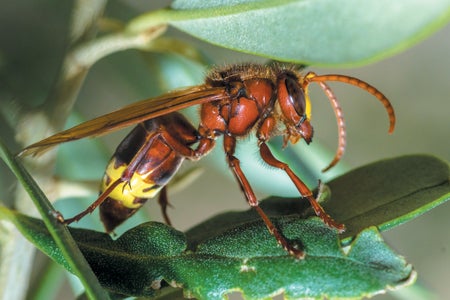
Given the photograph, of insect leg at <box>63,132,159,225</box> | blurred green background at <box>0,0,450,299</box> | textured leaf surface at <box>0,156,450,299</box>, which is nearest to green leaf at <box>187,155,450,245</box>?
textured leaf surface at <box>0,156,450,299</box>

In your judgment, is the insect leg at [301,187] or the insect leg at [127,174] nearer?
the insect leg at [301,187]

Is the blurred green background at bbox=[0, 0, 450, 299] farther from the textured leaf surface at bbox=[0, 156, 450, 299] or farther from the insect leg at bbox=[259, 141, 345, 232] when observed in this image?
the textured leaf surface at bbox=[0, 156, 450, 299]

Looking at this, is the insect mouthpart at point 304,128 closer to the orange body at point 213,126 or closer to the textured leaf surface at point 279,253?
the orange body at point 213,126

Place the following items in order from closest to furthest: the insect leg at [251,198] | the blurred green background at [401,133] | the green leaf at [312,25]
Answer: the green leaf at [312,25] → the insect leg at [251,198] → the blurred green background at [401,133]

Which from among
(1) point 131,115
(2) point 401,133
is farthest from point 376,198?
(2) point 401,133

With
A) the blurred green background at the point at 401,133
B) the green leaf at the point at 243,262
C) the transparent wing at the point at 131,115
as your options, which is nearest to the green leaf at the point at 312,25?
the transparent wing at the point at 131,115

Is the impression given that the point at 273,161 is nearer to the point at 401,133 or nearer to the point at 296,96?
the point at 296,96

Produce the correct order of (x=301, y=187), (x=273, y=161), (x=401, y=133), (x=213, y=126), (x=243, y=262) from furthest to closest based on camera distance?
(x=401, y=133) → (x=213, y=126) → (x=273, y=161) → (x=301, y=187) → (x=243, y=262)
